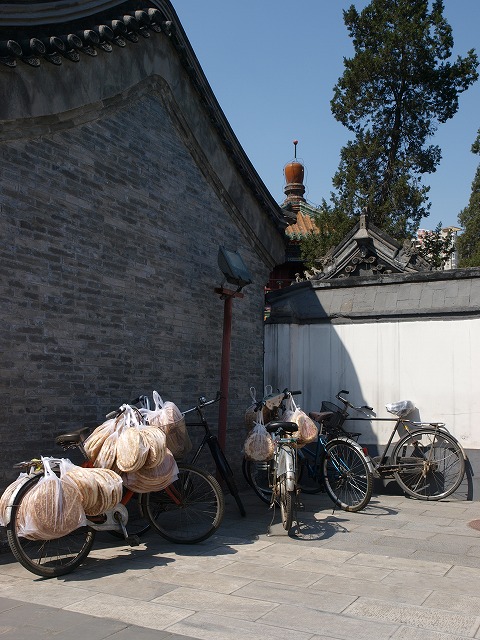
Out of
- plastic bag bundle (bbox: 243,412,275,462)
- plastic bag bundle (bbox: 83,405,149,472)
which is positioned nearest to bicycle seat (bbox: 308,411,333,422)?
plastic bag bundle (bbox: 243,412,275,462)

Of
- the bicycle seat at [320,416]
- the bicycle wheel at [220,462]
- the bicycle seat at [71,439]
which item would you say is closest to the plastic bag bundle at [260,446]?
the bicycle wheel at [220,462]

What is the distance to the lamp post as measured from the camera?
8.55 metres

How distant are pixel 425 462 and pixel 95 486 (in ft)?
15.6

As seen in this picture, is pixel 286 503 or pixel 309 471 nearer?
pixel 286 503

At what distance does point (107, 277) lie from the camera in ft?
24.3

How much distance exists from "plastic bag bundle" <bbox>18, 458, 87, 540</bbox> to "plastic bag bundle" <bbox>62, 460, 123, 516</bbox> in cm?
14

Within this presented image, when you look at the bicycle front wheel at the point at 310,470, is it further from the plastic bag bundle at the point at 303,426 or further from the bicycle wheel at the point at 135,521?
the bicycle wheel at the point at 135,521

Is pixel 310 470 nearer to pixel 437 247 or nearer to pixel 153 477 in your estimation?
pixel 153 477

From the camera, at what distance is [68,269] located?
6.91 m

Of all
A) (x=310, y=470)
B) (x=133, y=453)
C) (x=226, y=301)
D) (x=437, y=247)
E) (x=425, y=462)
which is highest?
(x=437, y=247)

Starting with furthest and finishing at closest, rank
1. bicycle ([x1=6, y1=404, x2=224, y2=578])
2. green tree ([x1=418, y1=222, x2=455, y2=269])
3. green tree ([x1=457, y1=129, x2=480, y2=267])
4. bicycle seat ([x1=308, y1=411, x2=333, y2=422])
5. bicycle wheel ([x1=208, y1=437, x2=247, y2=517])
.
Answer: green tree ([x1=457, y1=129, x2=480, y2=267])
green tree ([x1=418, y1=222, x2=455, y2=269])
bicycle seat ([x1=308, y1=411, x2=333, y2=422])
bicycle wheel ([x1=208, y1=437, x2=247, y2=517])
bicycle ([x1=6, y1=404, x2=224, y2=578])

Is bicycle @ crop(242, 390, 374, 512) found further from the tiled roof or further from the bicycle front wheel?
the tiled roof

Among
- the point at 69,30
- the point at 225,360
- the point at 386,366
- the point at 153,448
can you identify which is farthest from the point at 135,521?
the point at 69,30

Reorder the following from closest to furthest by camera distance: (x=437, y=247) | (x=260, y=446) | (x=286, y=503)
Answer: (x=286, y=503) < (x=260, y=446) < (x=437, y=247)
